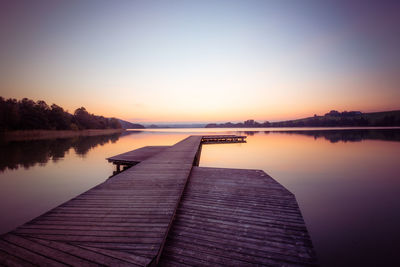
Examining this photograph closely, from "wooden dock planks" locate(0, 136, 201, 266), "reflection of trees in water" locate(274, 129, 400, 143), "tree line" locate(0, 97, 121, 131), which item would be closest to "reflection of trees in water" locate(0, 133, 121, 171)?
"wooden dock planks" locate(0, 136, 201, 266)

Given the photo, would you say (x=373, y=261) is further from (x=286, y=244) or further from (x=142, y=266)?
(x=142, y=266)

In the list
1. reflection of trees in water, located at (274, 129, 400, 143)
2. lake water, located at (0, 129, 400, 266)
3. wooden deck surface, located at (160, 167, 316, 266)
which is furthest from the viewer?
reflection of trees in water, located at (274, 129, 400, 143)

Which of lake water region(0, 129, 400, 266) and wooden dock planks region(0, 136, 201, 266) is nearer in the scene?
wooden dock planks region(0, 136, 201, 266)

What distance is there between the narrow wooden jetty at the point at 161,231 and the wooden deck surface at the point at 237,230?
0.8 inches

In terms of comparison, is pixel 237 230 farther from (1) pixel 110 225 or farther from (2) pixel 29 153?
(2) pixel 29 153

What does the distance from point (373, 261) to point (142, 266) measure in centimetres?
583

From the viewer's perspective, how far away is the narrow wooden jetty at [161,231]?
2.70 m

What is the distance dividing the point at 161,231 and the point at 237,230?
178cm

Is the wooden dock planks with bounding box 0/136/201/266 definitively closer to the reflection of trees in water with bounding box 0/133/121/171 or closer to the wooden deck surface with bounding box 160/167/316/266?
the wooden deck surface with bounding box 160/167/316/266

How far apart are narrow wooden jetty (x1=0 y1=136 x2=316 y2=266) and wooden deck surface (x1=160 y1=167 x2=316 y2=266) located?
19 millimetres

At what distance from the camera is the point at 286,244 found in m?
3.56

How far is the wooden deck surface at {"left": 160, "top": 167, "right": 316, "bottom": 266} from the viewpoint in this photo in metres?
3.16

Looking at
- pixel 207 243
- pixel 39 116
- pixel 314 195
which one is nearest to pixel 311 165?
pixel 314 195

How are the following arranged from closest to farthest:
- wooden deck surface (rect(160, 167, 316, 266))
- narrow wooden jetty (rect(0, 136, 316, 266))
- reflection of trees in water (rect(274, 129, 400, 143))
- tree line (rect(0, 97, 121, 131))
A: 1. narrow wooden jetty (rect(0, 136, 316, 266))
2. wooden deck surface (rect(160, 167, 316, 266))
3. reflection of trees in water (rect(274, 129, 400, 143))
4. tree line (rect(0, 97, 121, 131))
